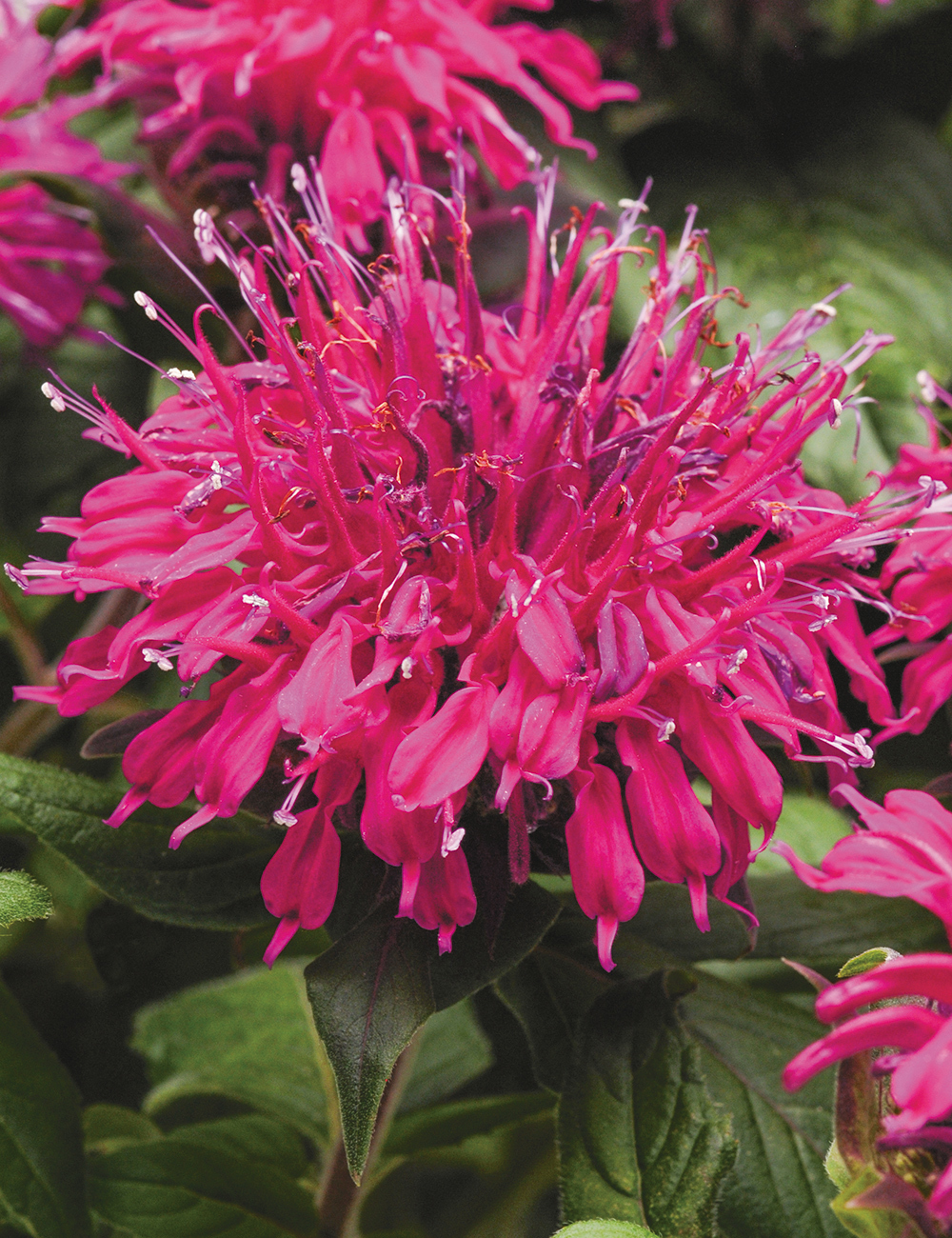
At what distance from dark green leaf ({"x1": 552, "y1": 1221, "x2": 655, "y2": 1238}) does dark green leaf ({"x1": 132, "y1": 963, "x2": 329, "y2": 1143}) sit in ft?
1.03

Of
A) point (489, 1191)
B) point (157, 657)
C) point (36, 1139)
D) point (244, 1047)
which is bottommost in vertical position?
point (489, 1191)

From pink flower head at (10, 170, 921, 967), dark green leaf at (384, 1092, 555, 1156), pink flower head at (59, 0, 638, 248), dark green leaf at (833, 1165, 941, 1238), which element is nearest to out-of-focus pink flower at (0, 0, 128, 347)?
pink flower head at (59, 0, 638, 248)

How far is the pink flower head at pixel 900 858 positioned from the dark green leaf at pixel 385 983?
10cm

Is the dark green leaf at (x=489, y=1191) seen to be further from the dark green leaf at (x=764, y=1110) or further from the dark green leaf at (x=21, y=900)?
the dark green leaf at (x=21, y=900)

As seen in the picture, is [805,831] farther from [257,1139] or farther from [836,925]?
[257,1139]

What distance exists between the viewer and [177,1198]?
1.61 ft

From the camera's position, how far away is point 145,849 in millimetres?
444

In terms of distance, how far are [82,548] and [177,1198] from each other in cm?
28

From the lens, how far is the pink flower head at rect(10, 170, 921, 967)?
0.35m

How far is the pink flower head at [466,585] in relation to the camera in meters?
0.35

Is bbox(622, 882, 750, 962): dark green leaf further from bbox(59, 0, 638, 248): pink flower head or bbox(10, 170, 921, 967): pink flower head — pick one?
bbox(59, 0, 638, 248): pink flower head

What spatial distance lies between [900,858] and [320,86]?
458mm

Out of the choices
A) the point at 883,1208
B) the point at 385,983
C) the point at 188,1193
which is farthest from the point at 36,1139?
the point at 883,1208

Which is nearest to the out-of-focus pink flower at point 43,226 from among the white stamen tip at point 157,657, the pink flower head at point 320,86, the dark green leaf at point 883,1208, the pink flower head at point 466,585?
the pink flower head at point 320,86
